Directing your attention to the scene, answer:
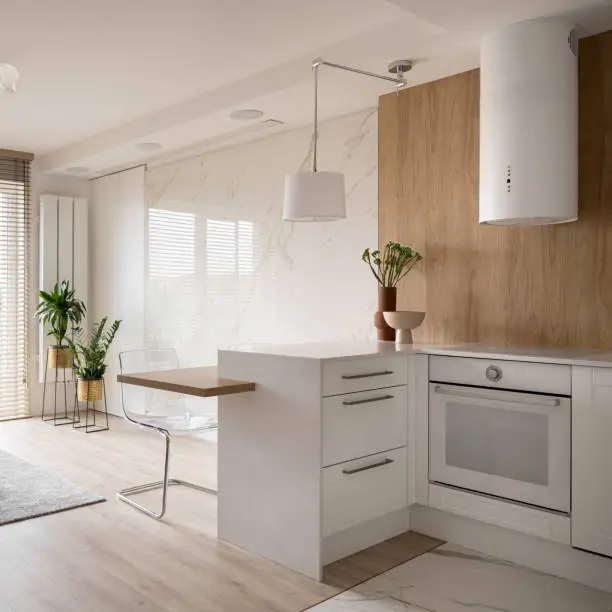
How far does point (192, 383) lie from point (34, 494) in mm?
1582

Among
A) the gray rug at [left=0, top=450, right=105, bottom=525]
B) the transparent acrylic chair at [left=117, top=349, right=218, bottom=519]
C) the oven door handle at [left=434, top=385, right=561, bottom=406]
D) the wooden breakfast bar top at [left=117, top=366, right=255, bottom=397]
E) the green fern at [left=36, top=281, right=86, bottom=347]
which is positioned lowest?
the gray rug at [left=0, top=450, right=105, bottom=525]

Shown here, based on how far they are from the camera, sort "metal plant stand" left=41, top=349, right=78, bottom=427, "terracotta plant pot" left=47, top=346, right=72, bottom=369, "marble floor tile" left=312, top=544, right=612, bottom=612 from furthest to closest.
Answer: "metal plant stand" left=41, top=349, right=78, bottom=427 < "terracotta plant pot" left=47, top=346, right=72, bottom=369 < "marble floor tile" left=312, top=544, right=612, bottom=612

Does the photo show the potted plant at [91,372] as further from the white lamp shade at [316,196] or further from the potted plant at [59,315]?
the white lamp shade at [316,196]

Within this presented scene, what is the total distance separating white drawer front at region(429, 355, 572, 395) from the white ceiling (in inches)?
54.5

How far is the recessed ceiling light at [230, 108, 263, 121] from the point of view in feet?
13.2

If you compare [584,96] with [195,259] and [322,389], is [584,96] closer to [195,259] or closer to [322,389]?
[322,389]

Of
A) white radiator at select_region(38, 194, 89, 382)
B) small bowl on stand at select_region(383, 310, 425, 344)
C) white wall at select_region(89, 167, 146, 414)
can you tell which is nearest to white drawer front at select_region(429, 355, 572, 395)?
small bowl on stand at select_region(383, 310, 425, 344)

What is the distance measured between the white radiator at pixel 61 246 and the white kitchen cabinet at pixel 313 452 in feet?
12.3

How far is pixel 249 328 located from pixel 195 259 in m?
0.84

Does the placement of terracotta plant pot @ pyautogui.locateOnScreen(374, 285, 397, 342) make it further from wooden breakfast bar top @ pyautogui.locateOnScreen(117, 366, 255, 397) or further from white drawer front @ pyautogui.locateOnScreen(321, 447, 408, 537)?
wooden breakfast bar top @ pyautogui.locateOnScreen(117, 366, 255, 397)

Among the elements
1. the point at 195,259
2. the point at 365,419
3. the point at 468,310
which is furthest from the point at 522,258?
the point at 195,259

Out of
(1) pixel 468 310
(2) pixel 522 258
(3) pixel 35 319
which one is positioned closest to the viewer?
(2) pixel 522 258

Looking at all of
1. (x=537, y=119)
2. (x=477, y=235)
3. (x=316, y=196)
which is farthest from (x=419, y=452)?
(x=537, y=119)

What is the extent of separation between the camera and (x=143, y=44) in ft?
11.2
